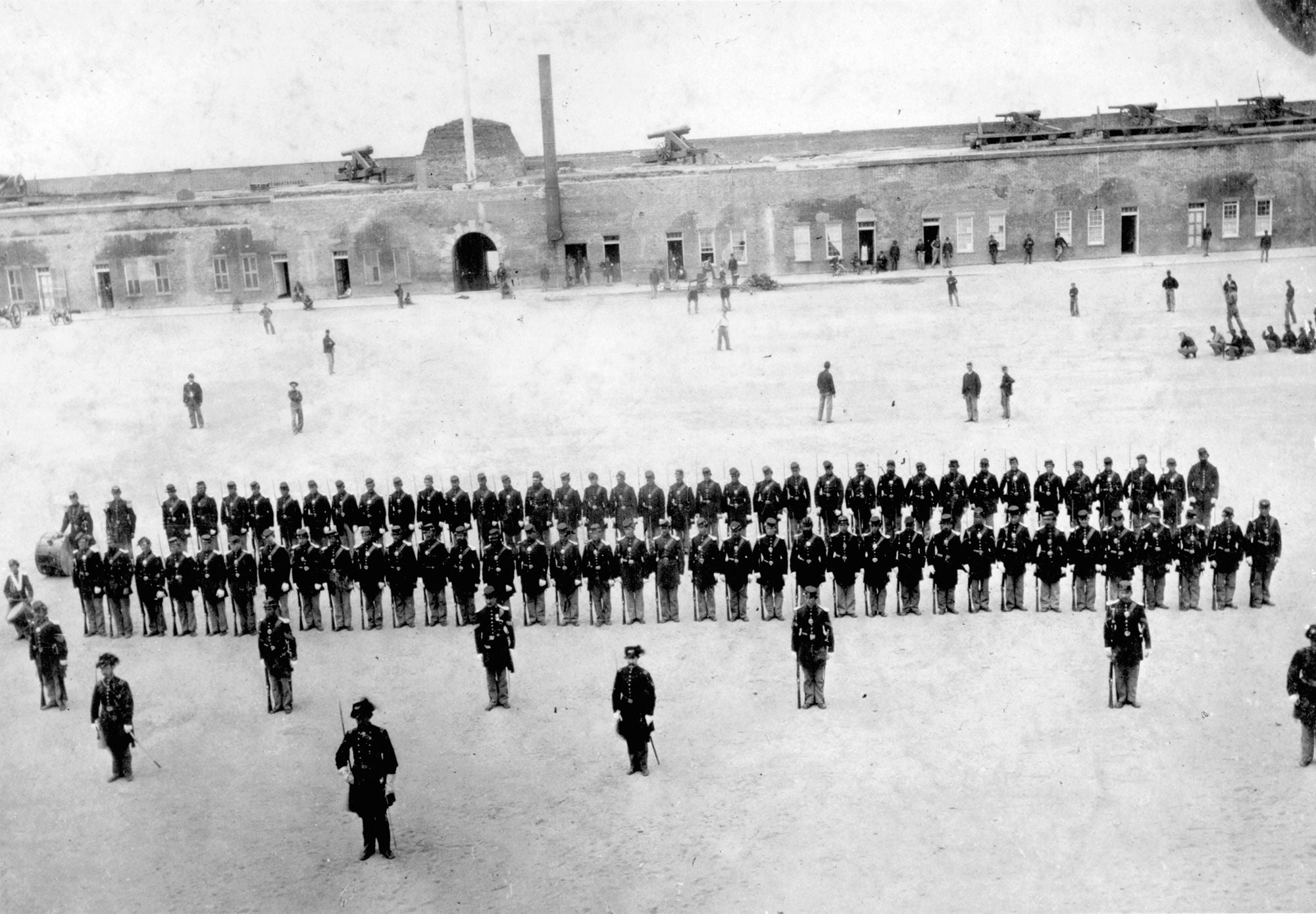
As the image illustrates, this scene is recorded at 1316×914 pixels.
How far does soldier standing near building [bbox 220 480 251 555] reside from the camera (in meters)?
19.3

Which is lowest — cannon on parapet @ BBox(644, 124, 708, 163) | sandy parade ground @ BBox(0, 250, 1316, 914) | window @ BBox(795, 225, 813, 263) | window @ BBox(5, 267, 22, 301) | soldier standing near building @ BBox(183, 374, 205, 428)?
sandy parade ground @ BBox(0, 250, 1316, 914)

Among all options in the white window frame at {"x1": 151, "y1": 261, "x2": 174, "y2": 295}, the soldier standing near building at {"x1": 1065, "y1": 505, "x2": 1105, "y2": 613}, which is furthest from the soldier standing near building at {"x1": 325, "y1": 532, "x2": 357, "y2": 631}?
the white window frame at {"x1": 151, "y1": 261, "x2": 174, "y2": 295}

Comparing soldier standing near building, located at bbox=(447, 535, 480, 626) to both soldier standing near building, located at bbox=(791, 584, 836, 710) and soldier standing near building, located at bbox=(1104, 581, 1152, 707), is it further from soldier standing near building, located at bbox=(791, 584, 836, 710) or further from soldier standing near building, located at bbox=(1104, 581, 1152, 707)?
soldier standing near building, located at bbox=(1104, 581, 1152, 707)

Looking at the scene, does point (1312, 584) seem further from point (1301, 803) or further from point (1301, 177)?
point (1301, 177)

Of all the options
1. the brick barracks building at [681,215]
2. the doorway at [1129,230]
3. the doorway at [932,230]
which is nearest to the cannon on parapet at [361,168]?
the brick barracks building at [681,215]

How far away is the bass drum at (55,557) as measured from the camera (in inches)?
764

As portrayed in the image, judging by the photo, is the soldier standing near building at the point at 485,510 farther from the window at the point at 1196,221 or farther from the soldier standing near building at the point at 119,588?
the window at the point at 1196,221

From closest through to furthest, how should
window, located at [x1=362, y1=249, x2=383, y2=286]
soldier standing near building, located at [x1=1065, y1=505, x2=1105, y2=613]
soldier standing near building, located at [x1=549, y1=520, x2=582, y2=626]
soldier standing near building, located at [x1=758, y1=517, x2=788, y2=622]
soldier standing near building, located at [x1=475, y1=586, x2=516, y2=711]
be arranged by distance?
1. soldier standing near building, located at [x1=475, y1=586, x2=516, y2=711]
2. soldier standing near building, located at [x1=1065, y1=505, x2=1105, y2=613]
3. soldier standing near building, located at [x1=758, y1=517, x2=788, y2=622]
4. soldier standing near building, located at [x1=549, y1=520, x2=582, y2=626]
5. window, located at [x1=362, y1=249, x2=383, y2=286]

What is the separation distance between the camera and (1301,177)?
40562mm

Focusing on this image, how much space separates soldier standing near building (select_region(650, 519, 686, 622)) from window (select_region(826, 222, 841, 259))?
2673cm

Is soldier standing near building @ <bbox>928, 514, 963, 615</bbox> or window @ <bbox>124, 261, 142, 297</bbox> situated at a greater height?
window @ <bbox>124, 261, 142, 297</bbox>

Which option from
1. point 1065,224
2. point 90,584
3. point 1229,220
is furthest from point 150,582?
point 1229,220

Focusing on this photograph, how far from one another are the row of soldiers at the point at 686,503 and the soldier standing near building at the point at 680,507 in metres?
0.01

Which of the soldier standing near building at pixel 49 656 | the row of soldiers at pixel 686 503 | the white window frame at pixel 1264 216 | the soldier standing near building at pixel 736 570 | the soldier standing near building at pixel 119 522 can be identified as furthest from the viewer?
the white window frame at pixel 1264 216
